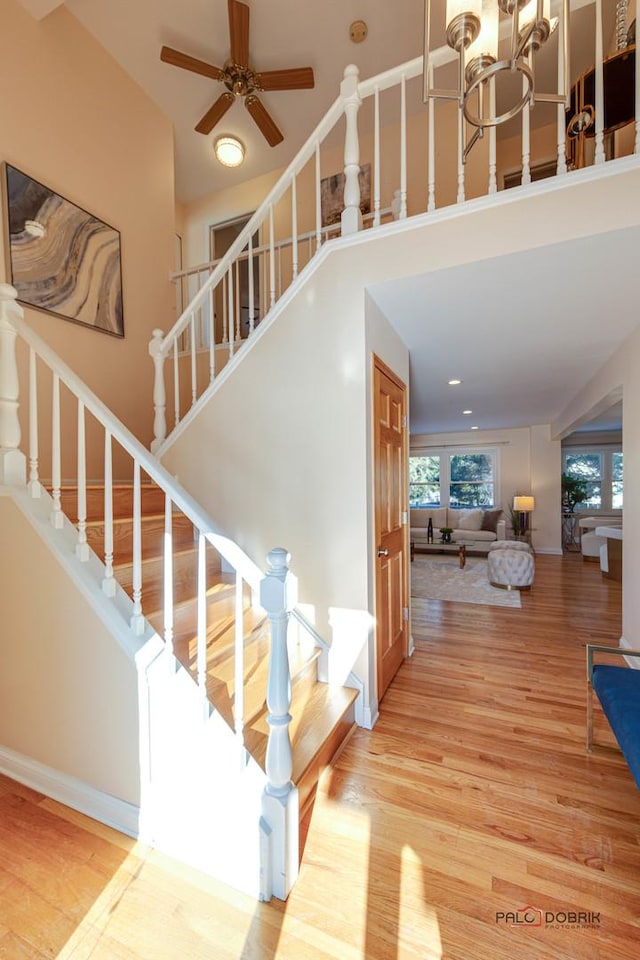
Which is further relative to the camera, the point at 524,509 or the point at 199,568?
the point at 524,509

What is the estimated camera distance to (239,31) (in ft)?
9.41

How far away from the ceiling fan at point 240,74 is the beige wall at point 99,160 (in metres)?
0.71

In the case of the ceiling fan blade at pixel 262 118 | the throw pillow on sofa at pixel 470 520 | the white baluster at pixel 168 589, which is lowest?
the throw pillow on sofa at pixel 470 520

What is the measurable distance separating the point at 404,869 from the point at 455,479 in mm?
7646

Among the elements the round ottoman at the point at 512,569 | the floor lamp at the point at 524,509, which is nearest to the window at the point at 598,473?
the floor lamp at the point at 524,509

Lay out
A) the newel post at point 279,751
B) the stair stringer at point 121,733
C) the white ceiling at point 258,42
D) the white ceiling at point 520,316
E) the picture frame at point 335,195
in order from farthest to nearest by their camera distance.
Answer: the picture frame at point 335,195, the white ceiling at point 258,42, the white ceiling at point 520,316, the stair stringer at point 121,733, the newel post at point 279,751

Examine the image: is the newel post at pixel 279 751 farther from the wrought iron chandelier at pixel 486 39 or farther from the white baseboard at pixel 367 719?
the wrought iron chandelier at pixel 486 39

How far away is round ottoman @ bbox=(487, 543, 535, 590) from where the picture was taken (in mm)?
4891

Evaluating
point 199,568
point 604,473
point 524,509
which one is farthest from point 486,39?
point 604,473

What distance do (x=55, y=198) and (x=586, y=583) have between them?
6.77 meters

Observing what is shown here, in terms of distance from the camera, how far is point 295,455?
93.4 inches

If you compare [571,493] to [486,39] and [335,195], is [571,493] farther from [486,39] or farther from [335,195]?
[486,39]

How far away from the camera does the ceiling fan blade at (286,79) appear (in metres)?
3.09

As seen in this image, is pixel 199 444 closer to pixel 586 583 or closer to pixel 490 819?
pixel 490 819
